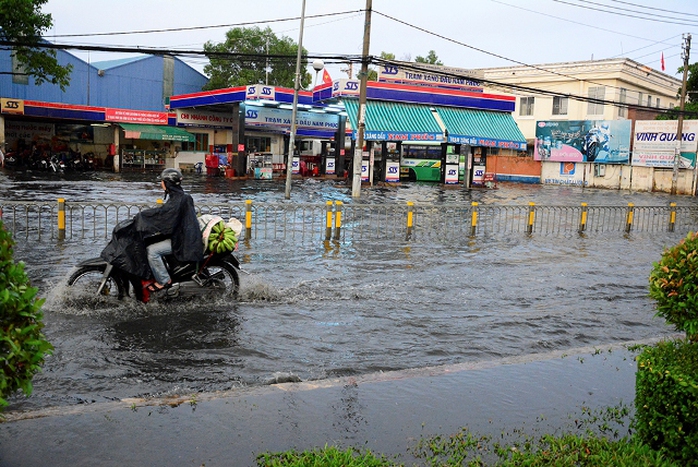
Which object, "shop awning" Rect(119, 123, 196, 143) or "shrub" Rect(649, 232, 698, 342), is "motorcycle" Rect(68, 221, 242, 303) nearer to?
"shrub" Rect(649, 232, 698, 342)

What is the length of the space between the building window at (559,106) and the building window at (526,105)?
6.49 feet

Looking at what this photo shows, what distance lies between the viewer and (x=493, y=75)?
181 feet

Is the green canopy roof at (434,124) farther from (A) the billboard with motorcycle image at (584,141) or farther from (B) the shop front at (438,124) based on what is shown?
(A) the billboard with motorcycle image at (584,141)

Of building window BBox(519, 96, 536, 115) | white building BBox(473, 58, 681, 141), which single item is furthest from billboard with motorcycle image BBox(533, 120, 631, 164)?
building window BBox(519, 96, 536, 115)

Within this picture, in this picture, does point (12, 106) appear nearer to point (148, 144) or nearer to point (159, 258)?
point (148, 144)

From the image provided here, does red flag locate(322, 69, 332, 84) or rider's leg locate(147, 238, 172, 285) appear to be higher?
red flag locate(322, 69, 332, 84)

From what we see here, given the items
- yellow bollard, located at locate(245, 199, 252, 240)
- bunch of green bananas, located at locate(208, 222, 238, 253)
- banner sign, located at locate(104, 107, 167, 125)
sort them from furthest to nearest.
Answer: banner sign, located at locate(104, 107, 167, 125)
yellow bollard, located at locate(245, 199, 252, 240)
bunch of green bananas, located at locate(208, 222, 238, 253)

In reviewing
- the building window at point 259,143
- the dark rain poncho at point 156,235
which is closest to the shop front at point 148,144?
the building window at point 259,143

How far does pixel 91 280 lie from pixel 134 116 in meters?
38.0

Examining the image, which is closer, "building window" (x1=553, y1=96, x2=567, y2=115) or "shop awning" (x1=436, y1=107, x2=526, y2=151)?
"shop awning" (x1=436, y1=107, x2=526, y2=151)

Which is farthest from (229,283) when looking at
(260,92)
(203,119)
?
(203,119)

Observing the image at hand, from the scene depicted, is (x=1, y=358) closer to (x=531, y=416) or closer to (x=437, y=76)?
(x=531, y=416)

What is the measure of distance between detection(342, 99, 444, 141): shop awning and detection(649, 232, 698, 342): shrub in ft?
96.4

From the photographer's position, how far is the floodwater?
6.50 meters
